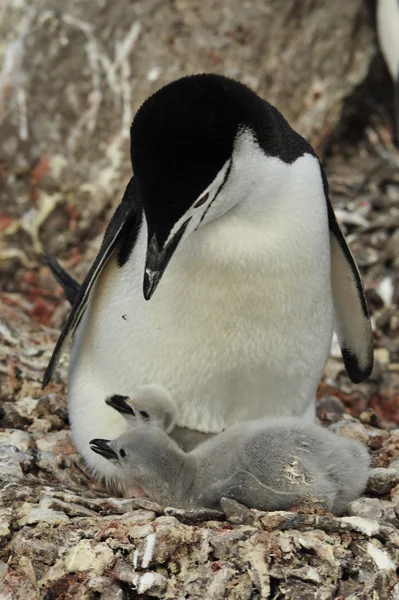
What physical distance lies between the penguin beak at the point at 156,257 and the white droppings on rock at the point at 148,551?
23.5 inches

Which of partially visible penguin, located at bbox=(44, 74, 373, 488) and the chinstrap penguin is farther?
the chinstrap penguin

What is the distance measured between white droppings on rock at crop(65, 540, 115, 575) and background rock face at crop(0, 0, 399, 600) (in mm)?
109

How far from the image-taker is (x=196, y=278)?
277 cm

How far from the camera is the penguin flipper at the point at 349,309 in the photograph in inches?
126

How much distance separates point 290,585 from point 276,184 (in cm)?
105

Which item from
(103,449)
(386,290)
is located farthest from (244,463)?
(386,290)

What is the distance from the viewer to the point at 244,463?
265 centimetres

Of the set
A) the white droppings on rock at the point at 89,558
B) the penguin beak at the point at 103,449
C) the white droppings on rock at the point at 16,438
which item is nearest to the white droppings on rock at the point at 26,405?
the white droppings on rock at the point at 16,438

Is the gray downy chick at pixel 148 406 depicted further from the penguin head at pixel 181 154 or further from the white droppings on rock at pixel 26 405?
the white droppings on rock at pixel 26 405

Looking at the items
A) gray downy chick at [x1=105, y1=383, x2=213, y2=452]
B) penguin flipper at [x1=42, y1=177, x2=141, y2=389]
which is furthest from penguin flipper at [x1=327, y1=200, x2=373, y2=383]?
gray downy chick at [x1=105, y1=383, x2=213, y2=452]

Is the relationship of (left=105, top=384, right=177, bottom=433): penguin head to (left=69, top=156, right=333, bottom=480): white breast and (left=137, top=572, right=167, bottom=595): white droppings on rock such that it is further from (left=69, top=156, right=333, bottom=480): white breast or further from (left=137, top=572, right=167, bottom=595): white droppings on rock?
(left=137, top=572, right=167, bottom=595): white droppings on rock

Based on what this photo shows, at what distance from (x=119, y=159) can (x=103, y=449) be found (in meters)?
2.67

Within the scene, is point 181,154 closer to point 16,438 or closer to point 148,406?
point 148,406

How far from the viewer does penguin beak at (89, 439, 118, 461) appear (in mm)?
2855
